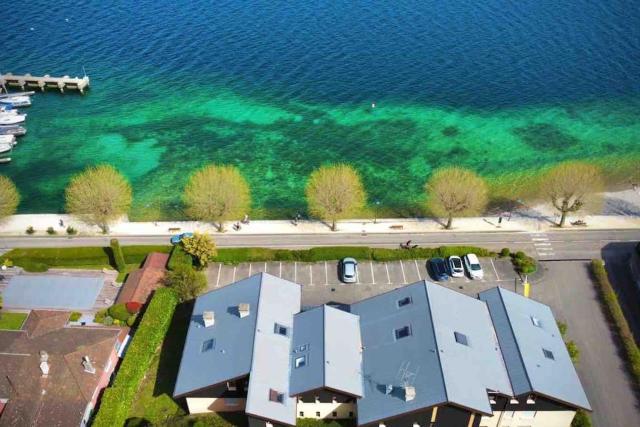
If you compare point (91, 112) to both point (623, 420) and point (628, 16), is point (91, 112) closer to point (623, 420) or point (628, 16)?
point (623, 420)

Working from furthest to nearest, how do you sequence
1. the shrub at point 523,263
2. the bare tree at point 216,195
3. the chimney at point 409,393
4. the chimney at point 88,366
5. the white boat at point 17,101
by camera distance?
1. the white boat at point 17,101
2. the bare tree at point 216,195
3. the shrub at point 523,263
4. the chimney at point 88,366
5. the chimney at point 409,393

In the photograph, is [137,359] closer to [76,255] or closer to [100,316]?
[100,316]

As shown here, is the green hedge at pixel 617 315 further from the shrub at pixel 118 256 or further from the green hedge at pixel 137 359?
the shrub at pixel 118 256

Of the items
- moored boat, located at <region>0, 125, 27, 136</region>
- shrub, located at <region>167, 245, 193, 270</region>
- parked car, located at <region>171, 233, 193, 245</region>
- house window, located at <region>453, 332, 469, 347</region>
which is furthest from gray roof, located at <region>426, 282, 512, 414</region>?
moored boat, located at <region>0, 125, 27, 136</region>

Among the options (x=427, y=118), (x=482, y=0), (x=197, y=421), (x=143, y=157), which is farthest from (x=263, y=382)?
(x=482, y=0)

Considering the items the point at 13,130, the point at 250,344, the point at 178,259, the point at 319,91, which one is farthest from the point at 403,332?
the point at 13,130

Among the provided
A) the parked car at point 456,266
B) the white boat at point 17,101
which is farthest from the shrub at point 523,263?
the white boat at point 17,101
